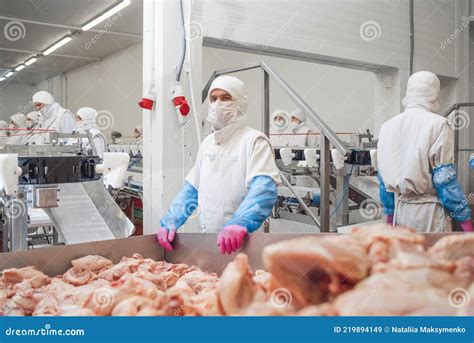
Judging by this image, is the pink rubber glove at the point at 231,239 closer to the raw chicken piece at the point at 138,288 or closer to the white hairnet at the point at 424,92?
the raw chicken piece at the point at 138,288

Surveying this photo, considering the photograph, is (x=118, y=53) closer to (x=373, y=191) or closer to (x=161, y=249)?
(x=373, y=191)

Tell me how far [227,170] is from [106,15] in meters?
4.75

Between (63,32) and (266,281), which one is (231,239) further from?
(63,32)

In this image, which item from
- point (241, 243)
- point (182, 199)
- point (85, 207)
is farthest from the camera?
point (85, 207)

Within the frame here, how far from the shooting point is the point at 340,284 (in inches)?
28.2

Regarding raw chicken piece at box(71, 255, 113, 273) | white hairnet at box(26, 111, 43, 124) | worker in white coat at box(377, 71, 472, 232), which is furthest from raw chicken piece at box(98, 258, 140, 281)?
white hairnet at box(26, 111, 43, 124)

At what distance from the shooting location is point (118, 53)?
8648 mm

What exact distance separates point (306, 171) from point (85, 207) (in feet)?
6.51

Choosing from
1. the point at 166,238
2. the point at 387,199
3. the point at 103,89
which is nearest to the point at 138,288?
the point at 166,238

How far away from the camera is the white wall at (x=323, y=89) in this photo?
5.45 meters

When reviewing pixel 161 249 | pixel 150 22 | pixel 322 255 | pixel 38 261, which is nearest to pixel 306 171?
pixel 150 22

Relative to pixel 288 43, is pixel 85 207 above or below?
below

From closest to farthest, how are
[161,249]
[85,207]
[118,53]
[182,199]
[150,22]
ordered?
[161,249] → [182,199] → [85,207] → [150,22] → [118,53]

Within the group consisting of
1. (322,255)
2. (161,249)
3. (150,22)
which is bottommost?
(161,249)
